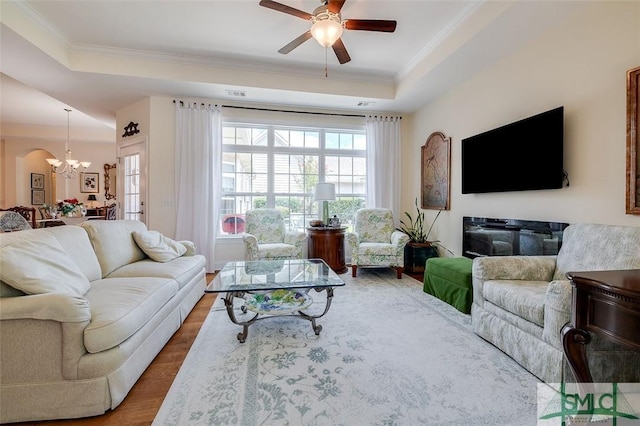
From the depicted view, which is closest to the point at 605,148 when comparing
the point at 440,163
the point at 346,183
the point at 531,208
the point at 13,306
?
the point at 531,208

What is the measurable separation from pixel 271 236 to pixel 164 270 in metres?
2.03

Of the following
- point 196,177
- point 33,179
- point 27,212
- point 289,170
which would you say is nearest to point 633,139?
point 289,170

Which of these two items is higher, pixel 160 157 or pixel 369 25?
pixel 369 25

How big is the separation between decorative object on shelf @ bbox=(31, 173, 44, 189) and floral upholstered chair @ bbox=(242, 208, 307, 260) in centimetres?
737

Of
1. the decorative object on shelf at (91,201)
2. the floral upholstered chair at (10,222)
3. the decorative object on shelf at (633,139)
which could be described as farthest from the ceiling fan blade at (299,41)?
the decorative object on shelf at (91,201)

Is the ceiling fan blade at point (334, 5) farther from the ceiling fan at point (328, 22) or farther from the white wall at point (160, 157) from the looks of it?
the white wall at point (160, 157)

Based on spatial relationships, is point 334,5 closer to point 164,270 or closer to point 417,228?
point 164,270

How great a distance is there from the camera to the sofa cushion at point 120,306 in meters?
1.47

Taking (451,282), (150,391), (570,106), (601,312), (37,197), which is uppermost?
(570,106)

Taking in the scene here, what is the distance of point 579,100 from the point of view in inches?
96.3

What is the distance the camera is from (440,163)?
438cm

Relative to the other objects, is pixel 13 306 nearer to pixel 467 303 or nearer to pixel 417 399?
pixel 417 399

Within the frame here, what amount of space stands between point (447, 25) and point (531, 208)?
6.99ft

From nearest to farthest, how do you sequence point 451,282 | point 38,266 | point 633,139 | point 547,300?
1. point 38,266
2. point 547,300
3. point 633,139
4. point 451,282
